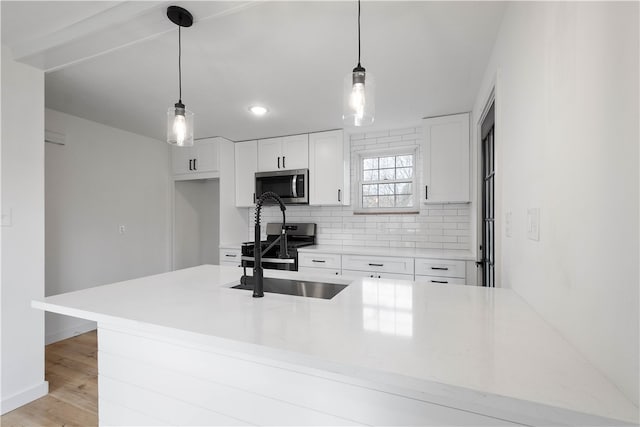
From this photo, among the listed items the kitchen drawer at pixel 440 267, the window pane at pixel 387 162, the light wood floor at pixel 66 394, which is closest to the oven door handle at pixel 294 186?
the window pane at pixel 387 162

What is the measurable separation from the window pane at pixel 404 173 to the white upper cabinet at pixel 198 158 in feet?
7.69

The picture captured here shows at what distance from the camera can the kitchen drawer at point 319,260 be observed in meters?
3.31

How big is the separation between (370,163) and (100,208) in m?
3.30

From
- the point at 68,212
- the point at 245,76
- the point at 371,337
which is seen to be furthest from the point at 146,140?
the point at 371,337

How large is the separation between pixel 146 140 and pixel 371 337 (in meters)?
4.15

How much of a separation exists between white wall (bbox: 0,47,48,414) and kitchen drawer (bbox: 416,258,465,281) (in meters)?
3.13

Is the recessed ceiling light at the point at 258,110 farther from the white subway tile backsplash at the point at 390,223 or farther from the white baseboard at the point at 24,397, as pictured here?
the white baseboard at the point at 24,397

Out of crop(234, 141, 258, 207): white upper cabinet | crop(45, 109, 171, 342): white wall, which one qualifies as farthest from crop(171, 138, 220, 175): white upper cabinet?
crop(234, 141, 258, 207): white upper cabinet

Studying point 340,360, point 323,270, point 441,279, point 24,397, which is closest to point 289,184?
point 323,270

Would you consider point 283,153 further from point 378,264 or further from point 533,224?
point 533,224

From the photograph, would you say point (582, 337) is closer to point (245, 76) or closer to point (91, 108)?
point (245, 76)

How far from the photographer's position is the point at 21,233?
199 centimetres

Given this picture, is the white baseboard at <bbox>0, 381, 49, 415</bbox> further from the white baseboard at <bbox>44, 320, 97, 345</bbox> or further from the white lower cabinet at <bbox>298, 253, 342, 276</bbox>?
the white lower cabinet at <bbox>298, 253, 342, 276</bbox>

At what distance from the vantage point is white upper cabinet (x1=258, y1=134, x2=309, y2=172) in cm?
368
